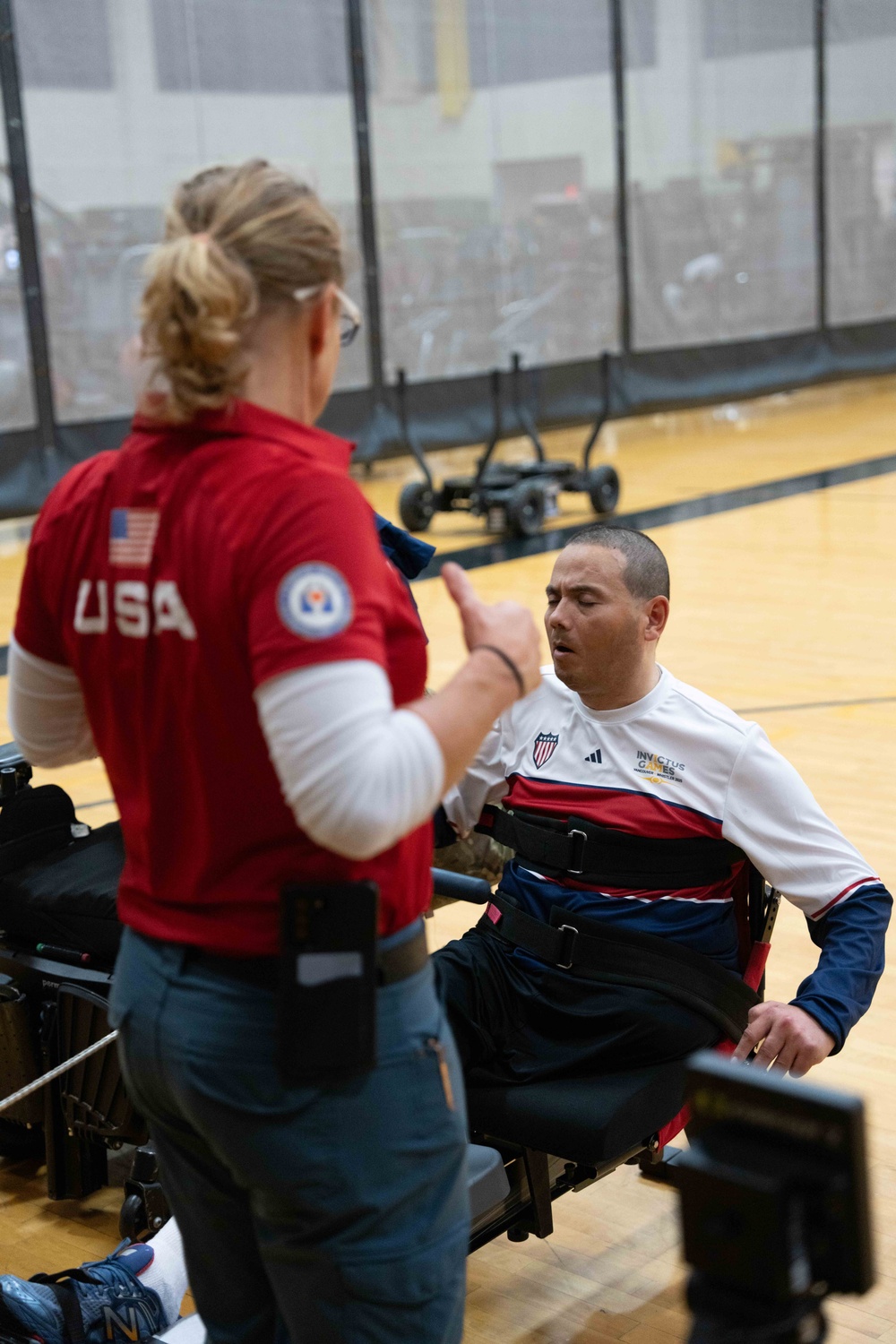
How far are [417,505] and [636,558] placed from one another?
21.2 ft

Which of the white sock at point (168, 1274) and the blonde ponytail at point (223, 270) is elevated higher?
the blonde ponytail at point (223, 270)

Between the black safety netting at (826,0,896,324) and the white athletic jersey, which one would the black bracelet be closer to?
the white athletic jersey

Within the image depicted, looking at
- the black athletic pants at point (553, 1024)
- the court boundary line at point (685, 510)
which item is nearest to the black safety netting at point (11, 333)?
the court boundary line at point (685, 510)

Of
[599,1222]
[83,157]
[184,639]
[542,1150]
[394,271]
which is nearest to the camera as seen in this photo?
[184,639]

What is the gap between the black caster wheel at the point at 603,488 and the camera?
8.76m

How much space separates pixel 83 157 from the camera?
31.6 ft

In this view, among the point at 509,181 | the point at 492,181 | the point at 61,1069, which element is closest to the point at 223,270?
the point at 61,1069

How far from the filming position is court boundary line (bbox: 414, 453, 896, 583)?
25.9 ft

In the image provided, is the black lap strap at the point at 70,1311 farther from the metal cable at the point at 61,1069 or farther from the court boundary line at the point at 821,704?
the court boundary line at the point at 821,704

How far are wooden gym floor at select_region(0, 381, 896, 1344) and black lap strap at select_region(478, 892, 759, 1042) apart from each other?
0.39 metres

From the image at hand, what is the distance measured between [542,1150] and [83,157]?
895 cm

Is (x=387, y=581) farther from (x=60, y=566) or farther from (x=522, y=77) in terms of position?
(x=522, y=77)

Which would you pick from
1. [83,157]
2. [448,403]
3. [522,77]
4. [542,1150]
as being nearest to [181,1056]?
[542,1150]

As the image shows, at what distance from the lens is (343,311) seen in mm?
1142
